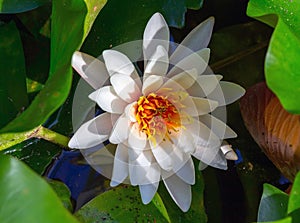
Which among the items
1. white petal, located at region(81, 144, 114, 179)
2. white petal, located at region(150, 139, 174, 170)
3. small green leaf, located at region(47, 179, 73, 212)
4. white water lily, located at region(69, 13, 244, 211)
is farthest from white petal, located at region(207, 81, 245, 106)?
small green leaf, located at region(47, 179, 73, 212)

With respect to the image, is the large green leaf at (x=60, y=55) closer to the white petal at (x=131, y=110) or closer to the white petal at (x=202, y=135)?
the white petal at (x=131, y=110)

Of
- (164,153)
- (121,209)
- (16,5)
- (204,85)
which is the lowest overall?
(121,209)

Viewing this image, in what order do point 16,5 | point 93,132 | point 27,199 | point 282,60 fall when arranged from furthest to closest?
point 16,5, point 93,132, point 282,60, point 27,199

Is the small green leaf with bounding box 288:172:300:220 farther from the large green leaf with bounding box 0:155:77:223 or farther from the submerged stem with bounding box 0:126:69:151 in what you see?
the submerged stem with bounding box 0:126:69:151

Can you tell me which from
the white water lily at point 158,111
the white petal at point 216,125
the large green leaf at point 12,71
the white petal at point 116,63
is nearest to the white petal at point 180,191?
the white water lily at point 158,111

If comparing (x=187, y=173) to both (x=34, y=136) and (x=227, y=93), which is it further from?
(x=34, y=136)

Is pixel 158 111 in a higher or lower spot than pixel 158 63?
lower

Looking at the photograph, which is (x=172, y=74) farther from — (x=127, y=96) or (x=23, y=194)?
(x=23, y=194)

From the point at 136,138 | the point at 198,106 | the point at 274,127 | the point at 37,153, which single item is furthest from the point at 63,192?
the point at 274,127
